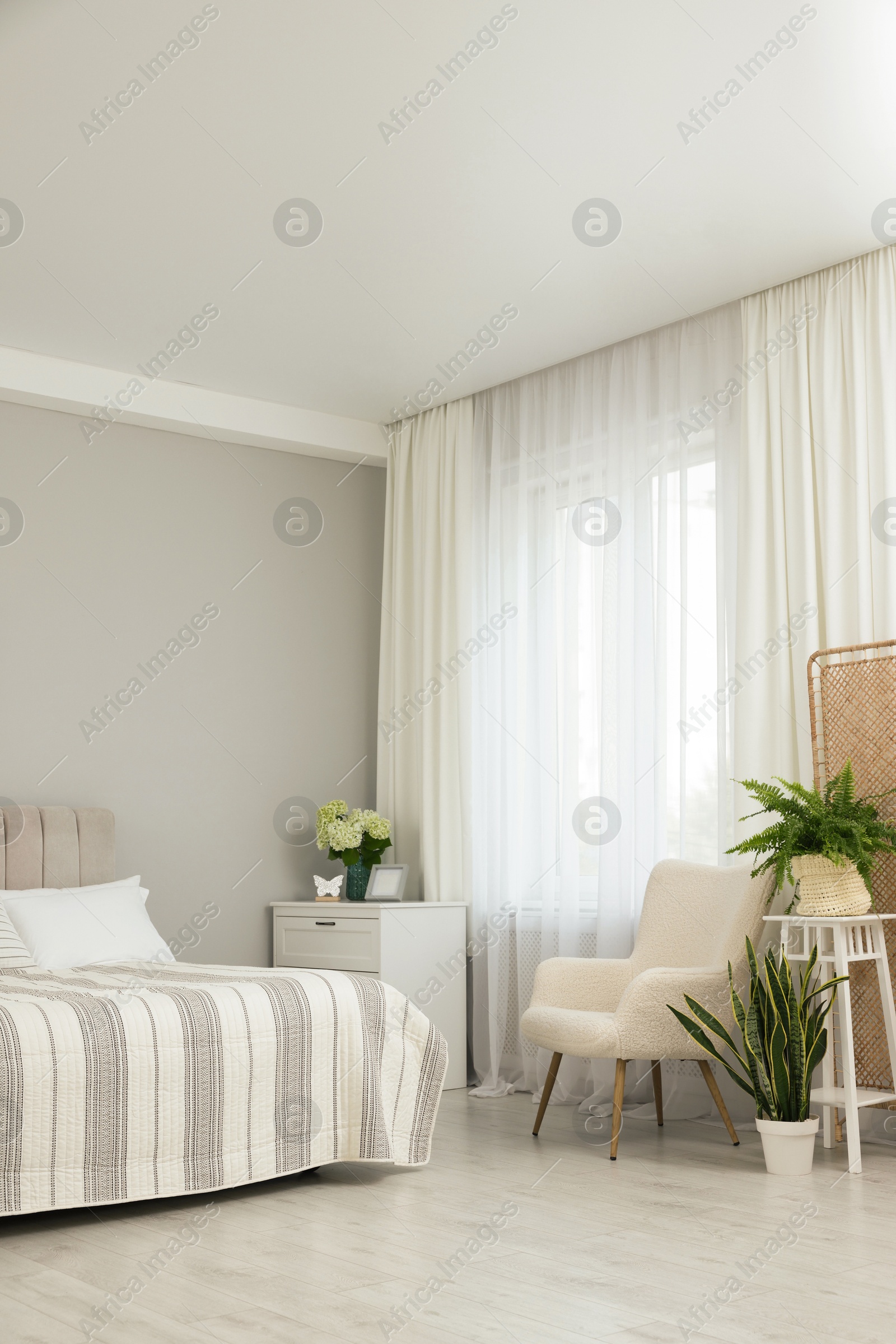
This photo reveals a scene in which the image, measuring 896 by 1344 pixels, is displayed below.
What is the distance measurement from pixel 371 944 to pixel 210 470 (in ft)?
7.32

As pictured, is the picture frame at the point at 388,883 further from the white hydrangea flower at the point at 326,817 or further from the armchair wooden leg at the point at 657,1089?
the armchair wooden leg at the point at 657,1089

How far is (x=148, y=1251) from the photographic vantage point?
282 centimetres

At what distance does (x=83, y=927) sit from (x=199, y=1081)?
1346 mm

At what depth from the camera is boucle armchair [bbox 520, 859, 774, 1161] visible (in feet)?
12.3

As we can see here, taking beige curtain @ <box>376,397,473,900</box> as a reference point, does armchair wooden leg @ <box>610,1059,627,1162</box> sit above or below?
below

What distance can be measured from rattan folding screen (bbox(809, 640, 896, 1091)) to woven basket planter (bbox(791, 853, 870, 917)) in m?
0.25

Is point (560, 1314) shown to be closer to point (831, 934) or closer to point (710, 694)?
point (831, 934)

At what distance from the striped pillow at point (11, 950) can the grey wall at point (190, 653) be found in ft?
2.62

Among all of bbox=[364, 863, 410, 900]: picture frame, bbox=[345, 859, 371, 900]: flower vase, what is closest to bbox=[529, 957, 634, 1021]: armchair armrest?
bbox=[364, 863, 410, 900]: picture frame

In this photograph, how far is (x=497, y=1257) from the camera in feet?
9.05

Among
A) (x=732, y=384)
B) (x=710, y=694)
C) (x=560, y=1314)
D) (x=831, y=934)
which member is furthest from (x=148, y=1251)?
(x=732, y=384)

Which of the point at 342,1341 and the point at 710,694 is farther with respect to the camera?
the point at 710,694

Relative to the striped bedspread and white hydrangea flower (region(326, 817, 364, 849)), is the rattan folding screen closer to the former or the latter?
the striped bedspread

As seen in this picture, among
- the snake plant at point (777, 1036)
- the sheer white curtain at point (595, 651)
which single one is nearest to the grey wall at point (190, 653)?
the sheer white curtain at point (595, 651)
